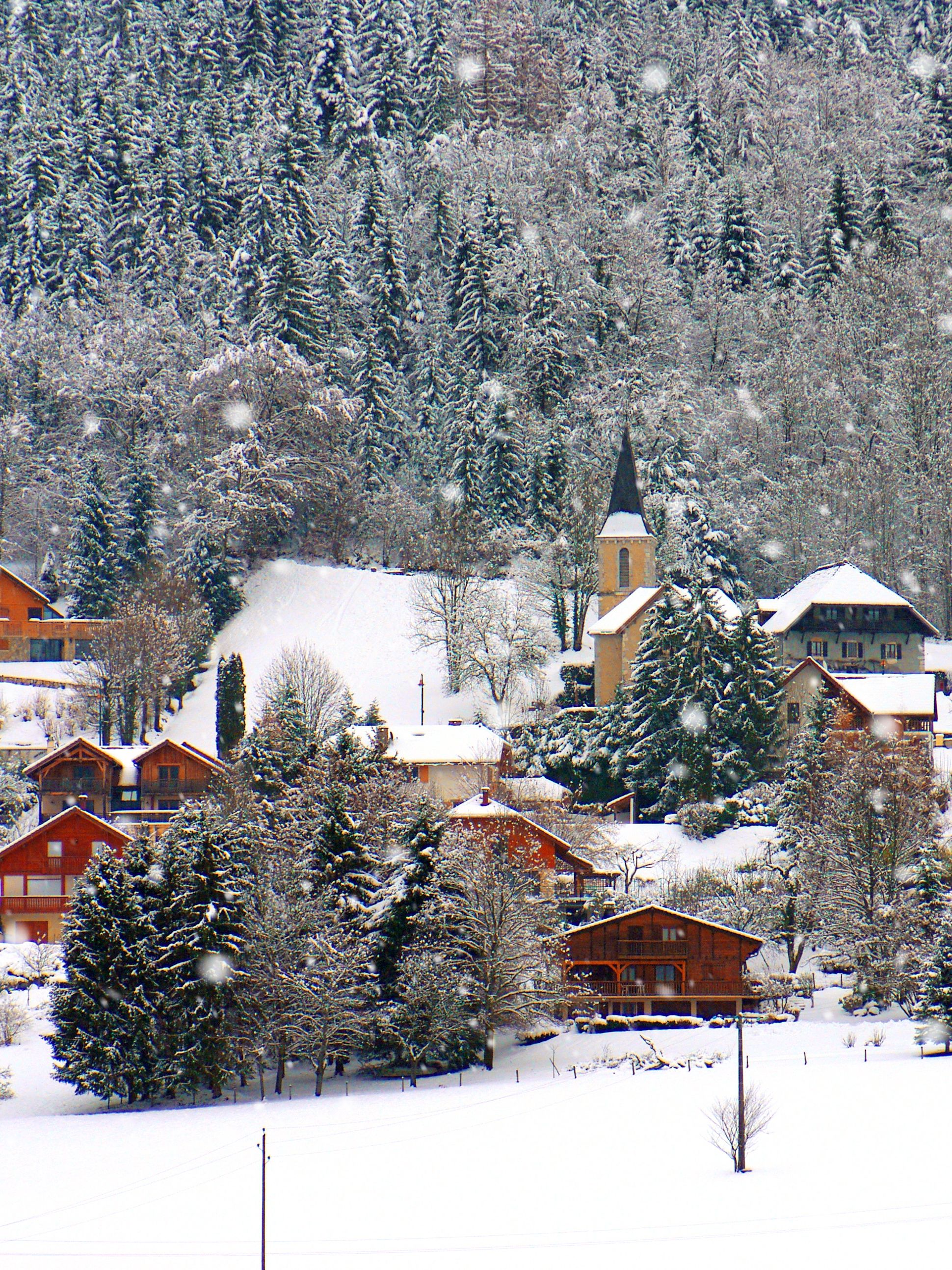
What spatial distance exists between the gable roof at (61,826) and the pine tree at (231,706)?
9.76m

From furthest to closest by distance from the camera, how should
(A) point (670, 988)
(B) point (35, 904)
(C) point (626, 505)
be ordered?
(C) point (626, 505)
(B) point (35, 904)
(A) point (670, 988)

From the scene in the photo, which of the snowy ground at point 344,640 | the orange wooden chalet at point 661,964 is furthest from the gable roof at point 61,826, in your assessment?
the orange wooden chalet at point 661,964

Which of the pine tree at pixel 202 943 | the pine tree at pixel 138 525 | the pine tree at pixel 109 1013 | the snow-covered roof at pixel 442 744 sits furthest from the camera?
the pine tree at pixel 138 525

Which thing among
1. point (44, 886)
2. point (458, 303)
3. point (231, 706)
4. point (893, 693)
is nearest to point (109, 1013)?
point (44, 886)

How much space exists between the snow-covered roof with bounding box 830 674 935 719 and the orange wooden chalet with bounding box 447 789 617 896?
535 inches

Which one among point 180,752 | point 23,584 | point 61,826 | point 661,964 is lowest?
point 661,964

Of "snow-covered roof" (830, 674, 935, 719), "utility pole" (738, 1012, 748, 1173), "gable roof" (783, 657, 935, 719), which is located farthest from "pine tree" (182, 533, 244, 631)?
"utility pole" (738, 1012, 748, 1173)

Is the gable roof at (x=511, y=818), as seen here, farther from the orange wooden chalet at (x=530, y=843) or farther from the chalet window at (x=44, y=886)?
the chalet window at (x=44, y=886)

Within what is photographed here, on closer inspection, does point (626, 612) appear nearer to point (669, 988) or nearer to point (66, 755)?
point (669, 988)

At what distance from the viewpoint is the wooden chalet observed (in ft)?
251

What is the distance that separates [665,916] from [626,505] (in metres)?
28.2

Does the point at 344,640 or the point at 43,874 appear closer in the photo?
the point at 43,874

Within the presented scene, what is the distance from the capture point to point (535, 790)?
59500mm

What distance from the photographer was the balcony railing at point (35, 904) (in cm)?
5462
